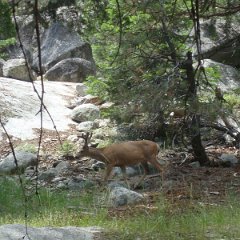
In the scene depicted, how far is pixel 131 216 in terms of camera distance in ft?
23.2

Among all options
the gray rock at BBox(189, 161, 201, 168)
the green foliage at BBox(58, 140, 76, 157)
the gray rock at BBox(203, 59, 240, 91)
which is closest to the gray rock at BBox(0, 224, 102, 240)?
the gray rock at BBox(189, 161, 201, 168)

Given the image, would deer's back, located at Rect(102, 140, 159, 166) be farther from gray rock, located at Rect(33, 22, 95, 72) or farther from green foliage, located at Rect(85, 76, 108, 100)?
gray rock, located at Rect(33, 22, 95, 72)

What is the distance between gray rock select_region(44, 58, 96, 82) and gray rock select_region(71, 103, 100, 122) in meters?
6.16

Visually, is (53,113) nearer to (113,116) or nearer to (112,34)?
(113,116)

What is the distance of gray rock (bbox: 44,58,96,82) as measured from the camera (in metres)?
25.7

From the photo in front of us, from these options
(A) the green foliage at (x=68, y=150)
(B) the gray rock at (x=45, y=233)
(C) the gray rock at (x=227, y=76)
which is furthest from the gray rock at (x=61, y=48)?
(B) the gray rock at (x=45, y=233)

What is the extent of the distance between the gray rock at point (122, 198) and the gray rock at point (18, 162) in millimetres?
4085

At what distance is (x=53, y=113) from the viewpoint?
63.8 feet

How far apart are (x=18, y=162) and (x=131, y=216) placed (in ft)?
20.3

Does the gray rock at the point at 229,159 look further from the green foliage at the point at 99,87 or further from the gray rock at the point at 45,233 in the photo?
the gray rock at the point at 45,233

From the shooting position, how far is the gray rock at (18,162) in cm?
1222

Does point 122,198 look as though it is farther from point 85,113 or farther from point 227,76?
point 85,113

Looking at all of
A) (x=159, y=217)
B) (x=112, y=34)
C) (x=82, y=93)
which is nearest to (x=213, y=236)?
(x=159, y=217)

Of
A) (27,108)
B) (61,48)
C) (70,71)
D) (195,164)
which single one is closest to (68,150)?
(195,164)
